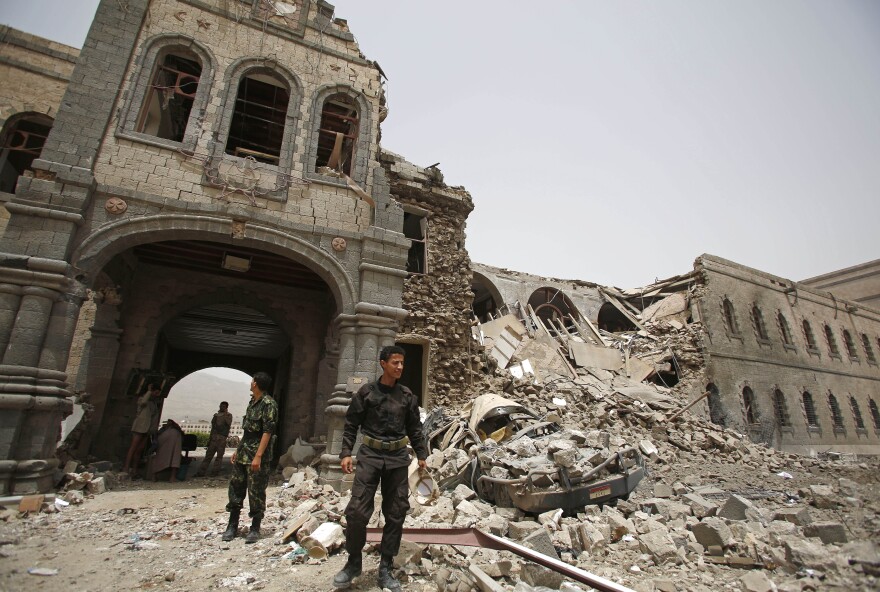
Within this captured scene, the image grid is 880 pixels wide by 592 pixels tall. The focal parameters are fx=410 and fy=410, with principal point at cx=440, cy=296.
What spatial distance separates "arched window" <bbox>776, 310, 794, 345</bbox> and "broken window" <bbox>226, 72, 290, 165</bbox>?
2326 cm

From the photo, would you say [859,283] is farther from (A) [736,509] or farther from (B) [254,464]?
(B) [254,464]

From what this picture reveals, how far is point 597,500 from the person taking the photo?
5.11m

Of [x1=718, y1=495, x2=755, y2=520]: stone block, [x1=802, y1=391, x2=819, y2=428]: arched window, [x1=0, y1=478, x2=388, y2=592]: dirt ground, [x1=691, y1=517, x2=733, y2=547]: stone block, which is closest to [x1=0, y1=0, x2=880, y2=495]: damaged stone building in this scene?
[x1=0, y1=478, x2=388, y2=592]: dirt ground

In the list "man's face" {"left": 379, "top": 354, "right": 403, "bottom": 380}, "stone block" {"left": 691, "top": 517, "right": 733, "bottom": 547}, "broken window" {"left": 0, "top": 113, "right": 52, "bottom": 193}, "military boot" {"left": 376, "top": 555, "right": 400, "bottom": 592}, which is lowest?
"military boot" {"left": 376, "top": 555, "right": 400, "bottom": 592}

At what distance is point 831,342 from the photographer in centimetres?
2223

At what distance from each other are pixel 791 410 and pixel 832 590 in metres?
20.8

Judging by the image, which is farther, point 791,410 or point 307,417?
point 791,410

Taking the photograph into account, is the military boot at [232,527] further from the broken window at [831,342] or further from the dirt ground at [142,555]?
the broken window at [831,342]

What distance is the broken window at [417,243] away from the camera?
12.4 meters

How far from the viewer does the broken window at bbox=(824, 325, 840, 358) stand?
2184cm

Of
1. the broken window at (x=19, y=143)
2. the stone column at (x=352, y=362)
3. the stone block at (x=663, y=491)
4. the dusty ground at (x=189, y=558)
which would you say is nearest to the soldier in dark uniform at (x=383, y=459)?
the dusty ground at (x=189, y=558)

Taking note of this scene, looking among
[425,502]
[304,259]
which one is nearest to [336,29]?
[304,259]

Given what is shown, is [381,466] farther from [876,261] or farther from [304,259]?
[876,261]

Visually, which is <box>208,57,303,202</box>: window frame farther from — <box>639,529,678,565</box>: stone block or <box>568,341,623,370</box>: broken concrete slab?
<box>568,341,623,370</box>: broken concrete slab
